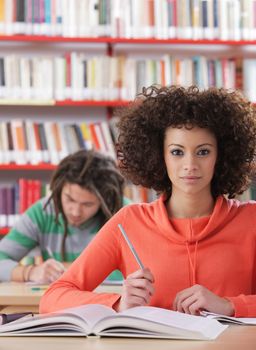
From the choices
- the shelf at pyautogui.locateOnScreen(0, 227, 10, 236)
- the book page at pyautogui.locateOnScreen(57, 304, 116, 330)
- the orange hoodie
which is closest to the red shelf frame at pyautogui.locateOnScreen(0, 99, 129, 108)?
the shelf at pyautogui.locateOnScreen(0, 227, 10, 236)

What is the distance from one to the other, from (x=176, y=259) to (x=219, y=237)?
4.8 inches

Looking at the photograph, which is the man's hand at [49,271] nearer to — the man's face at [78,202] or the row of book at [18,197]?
the man's face at [78,202]

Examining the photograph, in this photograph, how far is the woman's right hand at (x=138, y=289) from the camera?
1.86m

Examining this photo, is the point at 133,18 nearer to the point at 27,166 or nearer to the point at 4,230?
the point at 27,166

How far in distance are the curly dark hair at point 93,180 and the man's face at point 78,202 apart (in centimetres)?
2

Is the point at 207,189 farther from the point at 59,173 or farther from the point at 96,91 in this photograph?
the point at 96,91

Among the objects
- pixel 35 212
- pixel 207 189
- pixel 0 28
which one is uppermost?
pixel 0 28

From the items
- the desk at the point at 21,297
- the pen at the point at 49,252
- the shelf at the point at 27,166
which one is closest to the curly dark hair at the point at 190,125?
the desk at the point at 21,297

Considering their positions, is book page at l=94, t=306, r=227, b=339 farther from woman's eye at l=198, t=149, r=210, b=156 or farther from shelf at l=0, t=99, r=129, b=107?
shelf at l=0, t=99, r=129, b=107

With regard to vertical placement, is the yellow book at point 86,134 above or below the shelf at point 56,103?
below

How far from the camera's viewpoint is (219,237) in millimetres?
2156

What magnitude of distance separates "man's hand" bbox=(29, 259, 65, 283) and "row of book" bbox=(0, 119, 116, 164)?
70.1 inches

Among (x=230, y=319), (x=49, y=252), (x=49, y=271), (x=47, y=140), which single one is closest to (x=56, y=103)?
(x=47, y=140)

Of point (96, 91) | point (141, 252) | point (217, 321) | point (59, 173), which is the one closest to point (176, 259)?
point (141, 252)
